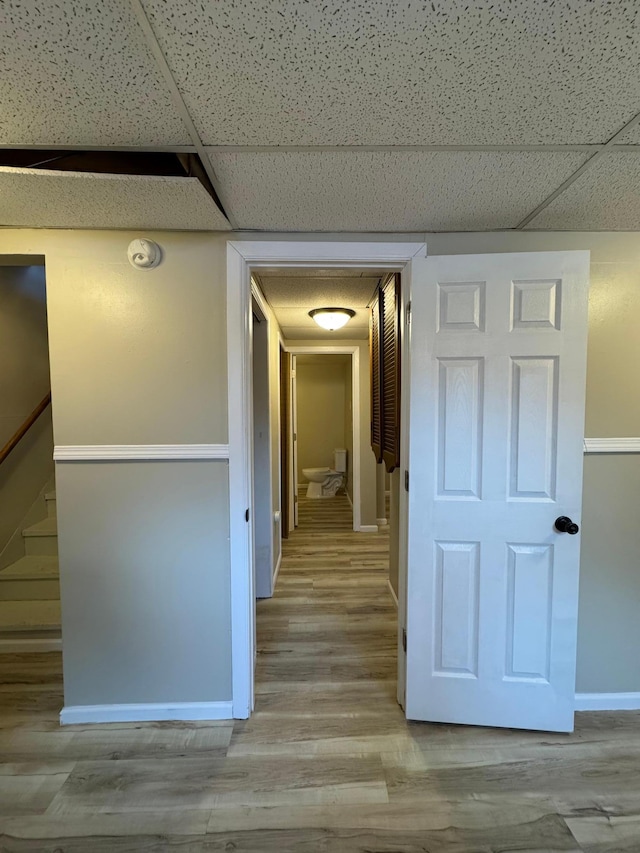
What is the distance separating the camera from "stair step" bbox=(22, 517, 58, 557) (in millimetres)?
2463

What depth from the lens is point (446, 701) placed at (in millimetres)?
1576

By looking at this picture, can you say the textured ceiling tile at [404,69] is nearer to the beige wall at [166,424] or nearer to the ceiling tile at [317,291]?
the beige wall at [166,424]

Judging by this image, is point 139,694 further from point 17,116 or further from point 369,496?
point 369,496

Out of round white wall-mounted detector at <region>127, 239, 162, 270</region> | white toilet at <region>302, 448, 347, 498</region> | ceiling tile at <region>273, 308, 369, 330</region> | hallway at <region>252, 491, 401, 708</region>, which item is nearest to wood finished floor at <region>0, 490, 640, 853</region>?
hallway at <region>252, 491, 401, 708</region>

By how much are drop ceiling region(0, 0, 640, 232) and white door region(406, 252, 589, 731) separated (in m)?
0.38

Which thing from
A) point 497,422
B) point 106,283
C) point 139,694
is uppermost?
point 106,283

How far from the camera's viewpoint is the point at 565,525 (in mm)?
1465

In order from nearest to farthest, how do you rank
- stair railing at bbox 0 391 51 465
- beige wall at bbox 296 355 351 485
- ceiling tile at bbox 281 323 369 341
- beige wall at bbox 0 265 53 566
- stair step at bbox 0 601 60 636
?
stair step at bbox 0 601 60 636
stair railing at bbox 0 391 51 465
beige wall at bbox 0 265 53 566
ceiling tile at bbox 281 323 369 341
beige wall at bbox 296 355 351 485

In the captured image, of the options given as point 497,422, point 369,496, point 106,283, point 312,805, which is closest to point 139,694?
point 312,805

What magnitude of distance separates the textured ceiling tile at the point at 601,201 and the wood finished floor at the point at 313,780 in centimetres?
217

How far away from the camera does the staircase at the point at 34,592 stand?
6.89ft

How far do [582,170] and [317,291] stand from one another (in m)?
1.53

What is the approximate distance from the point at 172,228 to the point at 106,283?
37cm

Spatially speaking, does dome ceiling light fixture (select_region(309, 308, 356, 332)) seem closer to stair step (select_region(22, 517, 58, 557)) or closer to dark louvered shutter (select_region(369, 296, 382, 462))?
dark louvered shutter (select_region(369, 296, 382, 462))
